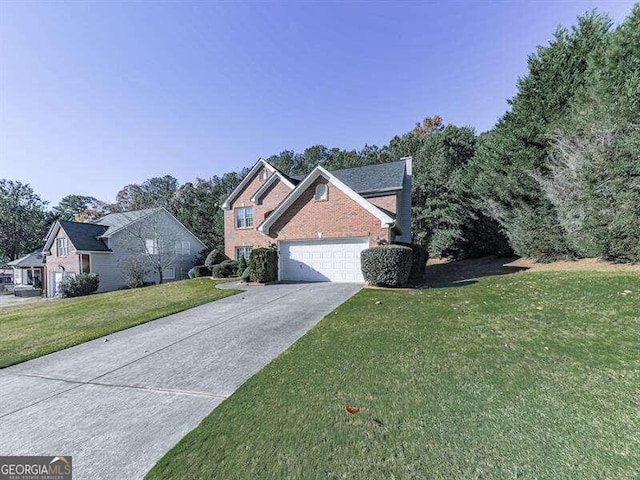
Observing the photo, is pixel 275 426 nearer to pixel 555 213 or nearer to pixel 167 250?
pixel 555 213

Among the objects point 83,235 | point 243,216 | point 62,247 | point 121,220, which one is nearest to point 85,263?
point 83,235

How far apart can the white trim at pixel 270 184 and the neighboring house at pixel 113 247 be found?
1165 centimetres

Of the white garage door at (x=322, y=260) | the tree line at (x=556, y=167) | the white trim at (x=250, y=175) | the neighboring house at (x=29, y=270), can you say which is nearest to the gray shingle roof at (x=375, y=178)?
the white garage door at (x=322, y=260)

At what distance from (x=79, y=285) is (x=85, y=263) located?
2.92 metres

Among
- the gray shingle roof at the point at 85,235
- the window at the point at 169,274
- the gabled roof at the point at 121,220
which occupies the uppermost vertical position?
the gabled roof at the point at 121,220

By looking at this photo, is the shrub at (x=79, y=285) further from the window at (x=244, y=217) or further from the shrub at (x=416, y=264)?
the shrub at (x=416, y=264)

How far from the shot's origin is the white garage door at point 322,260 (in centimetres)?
1502

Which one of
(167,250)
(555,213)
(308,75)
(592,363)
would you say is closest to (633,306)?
(592,363)

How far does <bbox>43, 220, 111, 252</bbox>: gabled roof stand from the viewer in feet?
84.4

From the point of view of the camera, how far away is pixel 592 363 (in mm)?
4570

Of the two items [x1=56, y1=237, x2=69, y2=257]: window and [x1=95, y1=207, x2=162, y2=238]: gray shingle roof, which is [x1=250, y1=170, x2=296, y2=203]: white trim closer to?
[x1=95, y1=207, x2=162, y2=238]: gray shingle roof

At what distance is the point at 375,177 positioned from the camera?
2005cm

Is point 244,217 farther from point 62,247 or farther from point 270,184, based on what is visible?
point 62,247

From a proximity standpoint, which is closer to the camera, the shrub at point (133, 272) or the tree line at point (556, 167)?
the tree line at point (556, 167)
